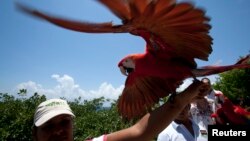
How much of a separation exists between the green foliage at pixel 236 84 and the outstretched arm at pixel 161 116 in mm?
27855

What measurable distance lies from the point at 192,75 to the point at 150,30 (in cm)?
41

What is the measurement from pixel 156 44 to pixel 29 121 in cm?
416

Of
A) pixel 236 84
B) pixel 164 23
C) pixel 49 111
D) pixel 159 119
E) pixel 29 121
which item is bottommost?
pixel 159 119

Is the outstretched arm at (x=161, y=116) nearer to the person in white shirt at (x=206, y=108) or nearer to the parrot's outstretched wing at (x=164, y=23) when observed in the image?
the parrot's outstretched wing at (x=164, y=23)

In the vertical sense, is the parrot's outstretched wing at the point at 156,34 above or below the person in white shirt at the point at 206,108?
below

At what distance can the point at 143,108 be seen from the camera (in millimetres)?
2430

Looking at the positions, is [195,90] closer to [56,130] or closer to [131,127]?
[131,127]

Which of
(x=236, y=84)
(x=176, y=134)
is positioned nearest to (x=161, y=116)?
(x=176, y=134)

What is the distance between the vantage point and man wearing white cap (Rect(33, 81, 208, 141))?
163cm

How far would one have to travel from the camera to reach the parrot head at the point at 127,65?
235 centimetres

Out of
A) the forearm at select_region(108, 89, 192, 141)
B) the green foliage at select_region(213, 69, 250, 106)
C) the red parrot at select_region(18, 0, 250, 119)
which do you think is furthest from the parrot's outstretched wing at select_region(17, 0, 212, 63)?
the green foliage at select_region(213, 69, 250, 106)

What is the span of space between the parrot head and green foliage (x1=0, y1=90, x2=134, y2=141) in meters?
2.62

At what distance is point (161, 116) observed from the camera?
162 centimetres

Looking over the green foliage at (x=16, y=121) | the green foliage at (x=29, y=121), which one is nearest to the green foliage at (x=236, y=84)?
the green foliage at (x=29, y=121)
